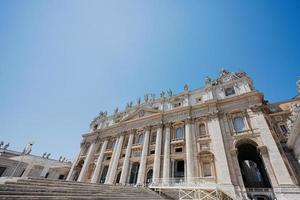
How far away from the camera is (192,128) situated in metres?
19.7

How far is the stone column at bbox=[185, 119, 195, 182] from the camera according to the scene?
53.1ft

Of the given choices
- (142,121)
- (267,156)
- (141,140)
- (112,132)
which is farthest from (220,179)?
(112,132)

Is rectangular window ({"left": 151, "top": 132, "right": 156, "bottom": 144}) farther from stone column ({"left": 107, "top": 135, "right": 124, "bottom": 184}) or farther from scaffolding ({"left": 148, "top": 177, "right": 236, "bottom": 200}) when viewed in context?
scaffolding ({"left": 148, "top": 177, "right": 236, "bottom": 200})

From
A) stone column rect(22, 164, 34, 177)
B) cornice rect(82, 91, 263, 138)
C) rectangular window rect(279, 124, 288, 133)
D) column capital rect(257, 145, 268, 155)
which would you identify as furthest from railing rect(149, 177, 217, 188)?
stone column rect(22, 164, 34, 177)

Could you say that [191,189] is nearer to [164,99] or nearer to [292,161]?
[292,161]

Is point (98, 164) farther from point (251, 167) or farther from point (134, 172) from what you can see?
point (251, 167)

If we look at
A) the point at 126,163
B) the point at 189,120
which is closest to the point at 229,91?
the point at 189,120

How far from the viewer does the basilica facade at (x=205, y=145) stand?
1425cm

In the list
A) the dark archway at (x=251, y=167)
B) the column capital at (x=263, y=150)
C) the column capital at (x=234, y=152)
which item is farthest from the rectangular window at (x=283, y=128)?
the column capital at (x=234, y=152)

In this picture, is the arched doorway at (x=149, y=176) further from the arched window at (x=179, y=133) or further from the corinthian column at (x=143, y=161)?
the arched window at (x=179, y=133)

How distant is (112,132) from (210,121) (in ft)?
56.0

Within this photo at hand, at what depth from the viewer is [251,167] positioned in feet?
69.9

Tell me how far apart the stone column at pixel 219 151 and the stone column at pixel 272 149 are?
3675 millimetres

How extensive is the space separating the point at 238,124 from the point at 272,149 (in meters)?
4.27
